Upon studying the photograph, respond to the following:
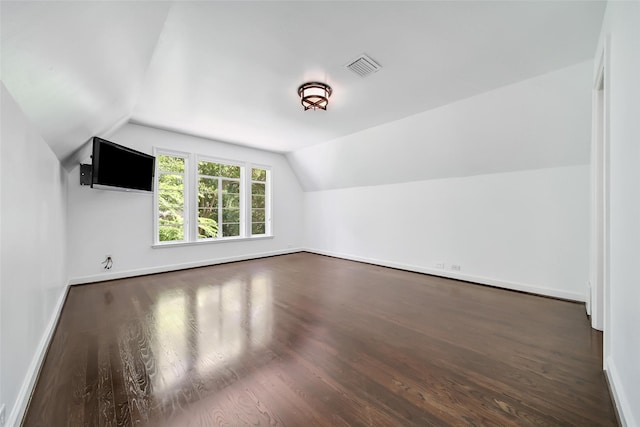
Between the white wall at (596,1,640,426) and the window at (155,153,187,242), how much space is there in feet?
20.0

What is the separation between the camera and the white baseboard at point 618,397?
1291 mm

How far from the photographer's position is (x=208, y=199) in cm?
587

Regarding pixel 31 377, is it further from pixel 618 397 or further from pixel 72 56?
pixel 618 397

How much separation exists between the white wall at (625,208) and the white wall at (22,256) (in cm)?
323

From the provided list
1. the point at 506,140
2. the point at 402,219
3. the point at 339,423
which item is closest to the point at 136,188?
the point at 339,423

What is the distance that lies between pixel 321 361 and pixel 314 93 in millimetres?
3042

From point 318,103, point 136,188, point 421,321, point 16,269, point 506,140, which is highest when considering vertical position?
point 318,103

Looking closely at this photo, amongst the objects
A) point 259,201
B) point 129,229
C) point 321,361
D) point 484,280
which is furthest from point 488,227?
point 129,229

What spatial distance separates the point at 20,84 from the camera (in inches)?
58.6

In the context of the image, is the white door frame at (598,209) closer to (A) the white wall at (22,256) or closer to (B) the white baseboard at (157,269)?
(A) the white wall at (22,256)

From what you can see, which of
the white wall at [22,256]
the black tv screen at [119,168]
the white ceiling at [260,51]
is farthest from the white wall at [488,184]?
the white wall at [22,256]

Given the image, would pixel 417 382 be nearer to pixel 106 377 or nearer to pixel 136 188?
pixel 106 377

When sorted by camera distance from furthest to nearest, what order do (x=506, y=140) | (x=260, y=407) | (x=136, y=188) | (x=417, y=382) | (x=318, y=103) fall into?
(x=136, y=188) → (x=506, y=140) → (x=318, y=103) → (x=417, y=382) → (x=260, y=407)

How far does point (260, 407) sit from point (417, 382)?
1.10m
